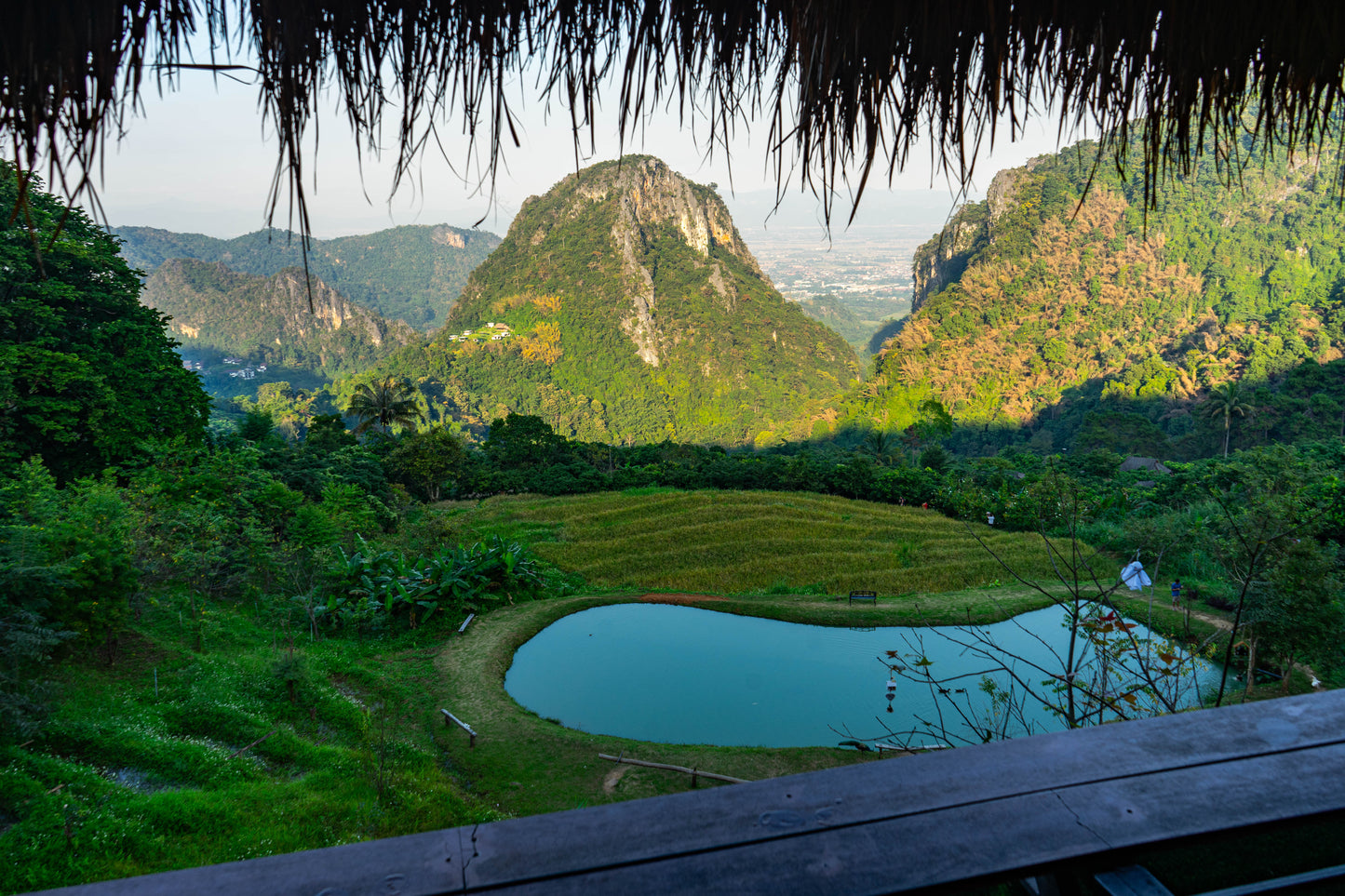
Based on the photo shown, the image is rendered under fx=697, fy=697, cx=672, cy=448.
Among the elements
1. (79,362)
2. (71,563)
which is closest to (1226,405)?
(71,563)

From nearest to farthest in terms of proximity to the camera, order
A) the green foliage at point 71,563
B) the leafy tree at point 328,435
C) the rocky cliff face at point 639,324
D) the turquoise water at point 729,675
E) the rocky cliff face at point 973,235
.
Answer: the green foliage at point 71,563
the turquoise water at point 729,675
the leafy tree at point 328,435
the rocky cliff face at point 639,324
the rocky cliff face at point 973,235

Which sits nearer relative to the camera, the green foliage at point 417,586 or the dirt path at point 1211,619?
the green foliage at point 417,586

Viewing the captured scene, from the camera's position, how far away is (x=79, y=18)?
0.79 metres

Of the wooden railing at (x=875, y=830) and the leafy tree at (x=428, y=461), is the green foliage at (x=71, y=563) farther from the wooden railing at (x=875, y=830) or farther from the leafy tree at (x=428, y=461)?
the leafy tree at (x=428, y=461)

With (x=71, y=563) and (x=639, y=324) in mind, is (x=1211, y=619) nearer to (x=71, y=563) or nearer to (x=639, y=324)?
(x=71, y=563)

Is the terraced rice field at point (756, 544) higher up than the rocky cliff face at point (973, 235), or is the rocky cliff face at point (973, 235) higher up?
the rocky cliff face at point (973, 235)

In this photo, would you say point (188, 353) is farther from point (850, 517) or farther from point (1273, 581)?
point (1273, 581)

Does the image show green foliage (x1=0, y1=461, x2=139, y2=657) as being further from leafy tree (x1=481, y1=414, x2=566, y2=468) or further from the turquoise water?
leafy tree (x1=481, y1=414, x2=566, y2=468)

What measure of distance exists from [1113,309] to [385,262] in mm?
120208

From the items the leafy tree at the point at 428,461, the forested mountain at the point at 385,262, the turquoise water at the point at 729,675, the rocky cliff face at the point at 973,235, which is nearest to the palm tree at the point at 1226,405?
the turquoise water at the point at 729,675

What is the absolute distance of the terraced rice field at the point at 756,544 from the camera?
11453 mm

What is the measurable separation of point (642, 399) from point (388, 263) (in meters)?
93.0

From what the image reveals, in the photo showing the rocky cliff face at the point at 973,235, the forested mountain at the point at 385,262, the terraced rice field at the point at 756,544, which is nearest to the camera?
the terraced rice field at the point at 756,544

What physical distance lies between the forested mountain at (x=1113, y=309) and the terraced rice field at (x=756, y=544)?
3415 cm
